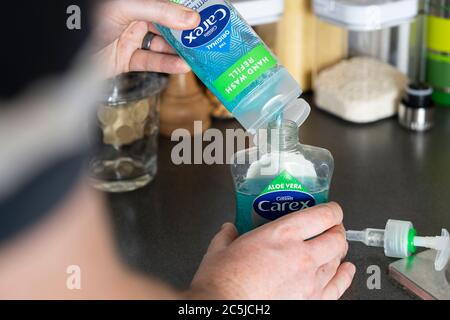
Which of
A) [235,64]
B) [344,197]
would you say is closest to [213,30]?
[235,64]

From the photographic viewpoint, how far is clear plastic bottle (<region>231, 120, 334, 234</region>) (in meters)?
0.83

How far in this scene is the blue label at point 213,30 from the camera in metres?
0.83

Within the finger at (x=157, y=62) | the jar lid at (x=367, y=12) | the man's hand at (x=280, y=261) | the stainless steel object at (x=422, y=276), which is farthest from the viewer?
the jar lid at (x=367, y=12)

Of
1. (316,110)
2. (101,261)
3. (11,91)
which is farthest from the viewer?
(316,110)

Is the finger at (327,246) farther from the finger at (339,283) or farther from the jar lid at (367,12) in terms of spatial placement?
the jar lid at (367,12)

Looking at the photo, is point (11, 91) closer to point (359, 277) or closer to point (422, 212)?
point (359, 277)

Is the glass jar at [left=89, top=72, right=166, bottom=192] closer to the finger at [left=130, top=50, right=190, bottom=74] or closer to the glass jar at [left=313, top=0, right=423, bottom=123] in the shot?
the finger at [left=130, top=50, right=190, bottom=74]

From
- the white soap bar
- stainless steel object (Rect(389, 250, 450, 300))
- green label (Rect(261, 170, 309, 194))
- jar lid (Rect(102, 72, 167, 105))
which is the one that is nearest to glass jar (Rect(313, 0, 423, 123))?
the white soap bar

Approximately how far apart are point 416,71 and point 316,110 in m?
0.21

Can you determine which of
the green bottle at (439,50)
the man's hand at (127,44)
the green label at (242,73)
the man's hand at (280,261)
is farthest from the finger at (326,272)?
the green bottle at (439,50)

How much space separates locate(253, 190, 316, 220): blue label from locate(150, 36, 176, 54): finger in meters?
0.32
